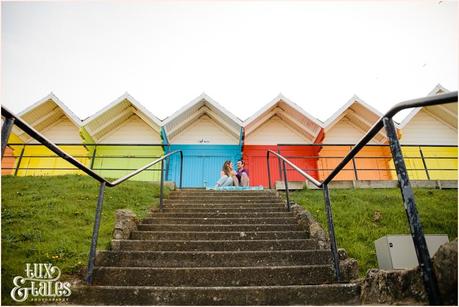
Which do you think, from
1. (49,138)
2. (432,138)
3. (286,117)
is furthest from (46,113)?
(432,138)

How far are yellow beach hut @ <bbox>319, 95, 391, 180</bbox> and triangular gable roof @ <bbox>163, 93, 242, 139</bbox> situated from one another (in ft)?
11.8

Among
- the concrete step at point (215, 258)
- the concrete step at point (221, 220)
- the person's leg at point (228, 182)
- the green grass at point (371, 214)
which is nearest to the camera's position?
the concrete step at point (215, 258)

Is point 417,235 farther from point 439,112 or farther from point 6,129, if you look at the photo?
point 439,112

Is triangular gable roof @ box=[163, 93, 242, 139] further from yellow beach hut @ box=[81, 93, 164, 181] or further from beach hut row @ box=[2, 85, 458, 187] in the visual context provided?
yellow beach hut @ box=[81, 93, 164, 181]

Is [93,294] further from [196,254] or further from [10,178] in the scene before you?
[10,178]

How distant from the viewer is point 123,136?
12.1 m

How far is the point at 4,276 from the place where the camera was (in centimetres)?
278

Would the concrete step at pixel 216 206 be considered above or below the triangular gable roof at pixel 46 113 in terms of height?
below

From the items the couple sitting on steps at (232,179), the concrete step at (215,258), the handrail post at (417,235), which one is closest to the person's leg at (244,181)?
the couple sitting on steps at (232,179)

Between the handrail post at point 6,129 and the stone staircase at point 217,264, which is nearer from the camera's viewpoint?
the handrail post at point 6,129

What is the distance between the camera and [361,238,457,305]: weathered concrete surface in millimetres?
1374

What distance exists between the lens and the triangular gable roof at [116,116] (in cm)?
1118

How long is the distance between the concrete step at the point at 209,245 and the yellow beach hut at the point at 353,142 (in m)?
7.68

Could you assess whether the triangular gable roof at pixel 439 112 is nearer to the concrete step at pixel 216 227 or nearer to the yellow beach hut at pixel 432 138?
the yellow beach hut at pixel 432 138
